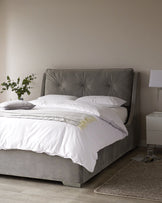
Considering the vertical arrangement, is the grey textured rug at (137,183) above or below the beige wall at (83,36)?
below

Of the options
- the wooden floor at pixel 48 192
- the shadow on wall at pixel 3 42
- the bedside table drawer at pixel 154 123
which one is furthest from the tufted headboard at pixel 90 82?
the wooden floor at pixel 48 192

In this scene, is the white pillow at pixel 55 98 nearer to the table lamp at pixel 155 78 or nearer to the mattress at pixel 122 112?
the mattress at pixel 122 112

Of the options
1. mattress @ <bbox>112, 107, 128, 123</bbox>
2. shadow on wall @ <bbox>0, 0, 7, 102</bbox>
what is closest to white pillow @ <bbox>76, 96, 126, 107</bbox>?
mattress @ <bbox>112, 107, 128, 123</bbox>

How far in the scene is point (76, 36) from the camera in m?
5.26

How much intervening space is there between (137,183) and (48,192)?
0.80 metres

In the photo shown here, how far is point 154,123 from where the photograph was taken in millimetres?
4426

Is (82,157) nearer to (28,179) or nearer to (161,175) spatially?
(28,179)

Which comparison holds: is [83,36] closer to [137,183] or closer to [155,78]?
[155,78]

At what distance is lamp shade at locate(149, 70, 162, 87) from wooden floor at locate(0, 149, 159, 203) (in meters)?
1.45

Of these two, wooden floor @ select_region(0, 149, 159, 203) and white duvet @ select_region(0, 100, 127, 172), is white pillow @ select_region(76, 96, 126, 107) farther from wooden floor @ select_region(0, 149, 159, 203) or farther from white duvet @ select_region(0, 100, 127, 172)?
wooden floor @ select_region(0, 149, 159, 203)

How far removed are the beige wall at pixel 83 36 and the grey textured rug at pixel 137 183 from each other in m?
1.25

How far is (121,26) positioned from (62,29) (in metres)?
0.89

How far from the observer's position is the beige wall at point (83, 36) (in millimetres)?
4875

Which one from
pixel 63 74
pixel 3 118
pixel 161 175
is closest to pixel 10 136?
pixel 3 118
